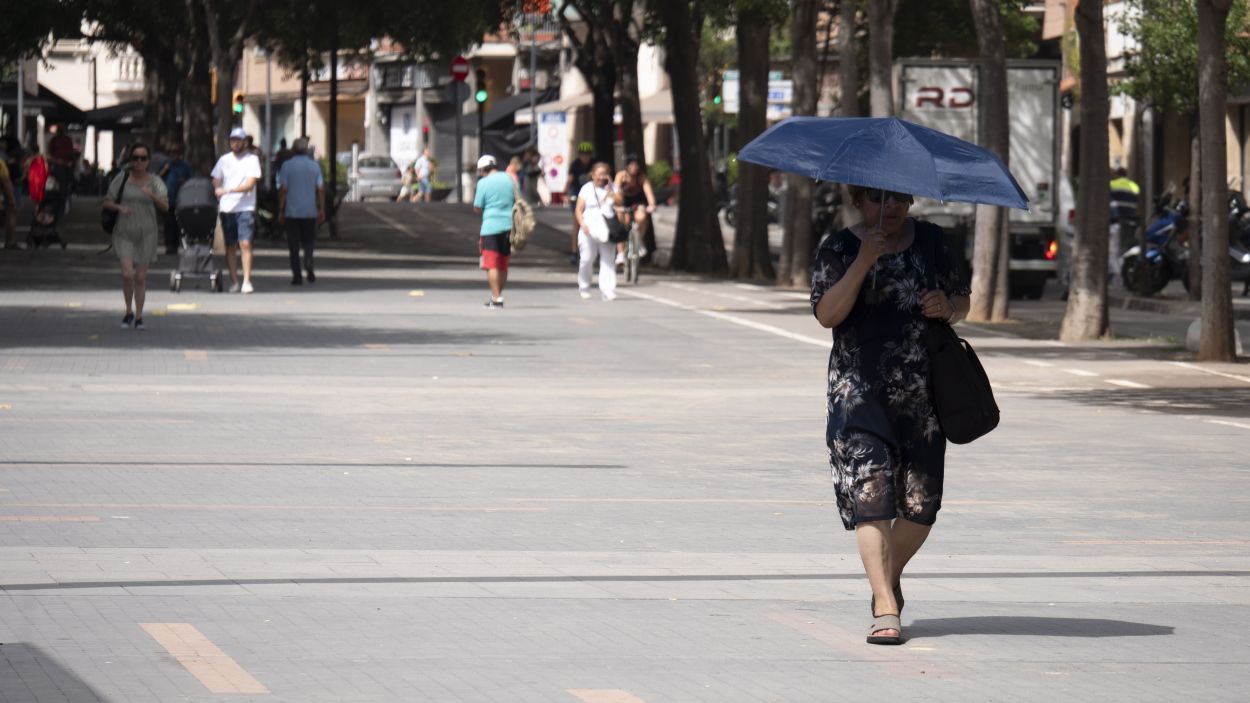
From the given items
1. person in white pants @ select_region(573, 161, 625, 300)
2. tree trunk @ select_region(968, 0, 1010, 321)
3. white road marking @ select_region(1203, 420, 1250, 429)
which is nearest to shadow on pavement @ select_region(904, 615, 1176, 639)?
white road marking @ select_region(1203, 420, 1250, 429)

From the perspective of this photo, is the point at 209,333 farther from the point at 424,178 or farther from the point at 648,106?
the point at 424,178

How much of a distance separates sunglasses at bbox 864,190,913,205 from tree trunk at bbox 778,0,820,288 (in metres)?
25.1

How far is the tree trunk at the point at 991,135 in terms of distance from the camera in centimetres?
2573

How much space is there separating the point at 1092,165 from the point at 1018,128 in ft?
37.0

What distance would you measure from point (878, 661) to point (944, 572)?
81.5 inches

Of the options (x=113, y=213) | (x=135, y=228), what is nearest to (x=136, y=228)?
(x=135, y=228)

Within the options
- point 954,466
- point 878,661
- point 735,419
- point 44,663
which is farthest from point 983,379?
point 735,419

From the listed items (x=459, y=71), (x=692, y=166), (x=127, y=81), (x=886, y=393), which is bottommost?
(x=886, y=393)

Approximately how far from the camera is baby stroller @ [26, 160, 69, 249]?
3812 cm

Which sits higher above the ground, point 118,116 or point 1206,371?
point 118,116

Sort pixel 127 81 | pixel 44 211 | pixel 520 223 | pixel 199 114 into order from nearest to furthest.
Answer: pixel 520 223, pixel 44 211, pixel 199 114, pixel 127 81

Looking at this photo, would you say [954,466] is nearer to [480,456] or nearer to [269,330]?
[480,456]

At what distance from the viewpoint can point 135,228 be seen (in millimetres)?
22000

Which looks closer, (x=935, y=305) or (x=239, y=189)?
(x=935, y=305)
